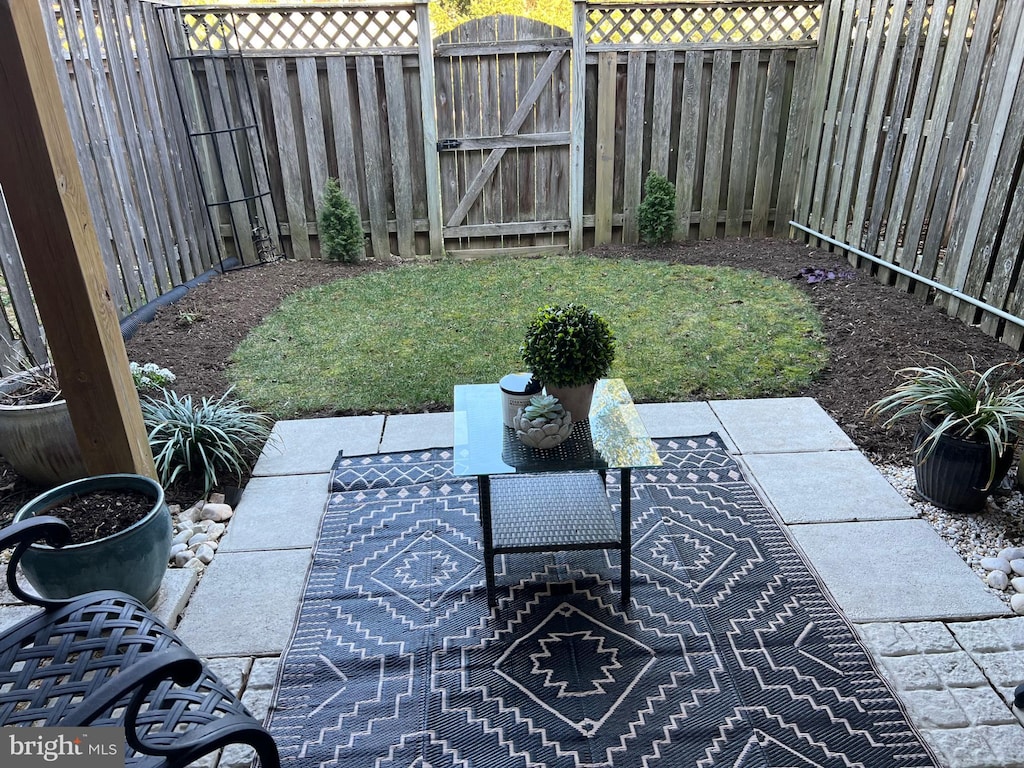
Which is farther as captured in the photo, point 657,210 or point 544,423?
point 657,210

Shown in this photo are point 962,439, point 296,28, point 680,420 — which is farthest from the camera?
point 296,28

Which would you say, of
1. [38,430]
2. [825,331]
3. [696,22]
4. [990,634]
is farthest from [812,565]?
[696,22]

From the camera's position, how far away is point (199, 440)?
2.85 meters

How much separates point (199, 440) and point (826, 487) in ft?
8.49

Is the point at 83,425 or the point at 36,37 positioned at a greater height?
the point at 36,37

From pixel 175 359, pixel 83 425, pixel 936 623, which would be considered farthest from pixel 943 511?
pixel 175 359

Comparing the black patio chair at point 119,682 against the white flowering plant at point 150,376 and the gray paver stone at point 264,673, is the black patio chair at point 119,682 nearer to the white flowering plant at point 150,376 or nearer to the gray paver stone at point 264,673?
the gray paver stone at point 264,673

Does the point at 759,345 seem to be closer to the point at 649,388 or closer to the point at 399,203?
the point at 649,388

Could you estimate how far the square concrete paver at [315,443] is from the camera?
2.95 m

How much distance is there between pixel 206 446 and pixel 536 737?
6.13ft

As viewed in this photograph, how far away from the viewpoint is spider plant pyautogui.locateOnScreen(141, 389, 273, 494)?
9.04 feet

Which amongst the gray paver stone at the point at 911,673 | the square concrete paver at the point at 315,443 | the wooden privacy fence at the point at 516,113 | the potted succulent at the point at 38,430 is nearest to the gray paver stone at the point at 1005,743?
the gray paver stone at the point at 911,673

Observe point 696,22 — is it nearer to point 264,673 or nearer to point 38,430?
point 38,430

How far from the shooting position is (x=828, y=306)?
14.3ft
